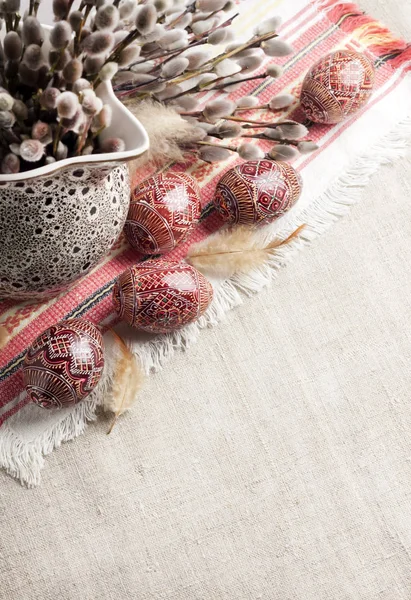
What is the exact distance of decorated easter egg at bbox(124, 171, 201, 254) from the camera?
0.96 m

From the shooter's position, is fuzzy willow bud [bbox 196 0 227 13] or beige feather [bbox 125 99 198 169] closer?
fuzzy willow bud [bbox 196 0 227 13]

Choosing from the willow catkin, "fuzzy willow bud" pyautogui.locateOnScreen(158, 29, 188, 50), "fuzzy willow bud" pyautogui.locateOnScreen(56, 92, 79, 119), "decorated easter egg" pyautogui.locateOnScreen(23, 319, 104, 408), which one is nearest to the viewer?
"fuzzy willow bud" pyautogui.locateOnScreen(56, 92, 79, 119)

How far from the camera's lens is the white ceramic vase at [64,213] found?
2.20ft

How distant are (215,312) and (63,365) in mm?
244

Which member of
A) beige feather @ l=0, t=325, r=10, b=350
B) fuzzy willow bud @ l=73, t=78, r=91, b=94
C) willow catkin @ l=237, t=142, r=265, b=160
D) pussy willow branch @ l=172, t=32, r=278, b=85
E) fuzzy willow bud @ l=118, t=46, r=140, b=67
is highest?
fuzzy willow bud @ l=118, t=46, r=140, b=67

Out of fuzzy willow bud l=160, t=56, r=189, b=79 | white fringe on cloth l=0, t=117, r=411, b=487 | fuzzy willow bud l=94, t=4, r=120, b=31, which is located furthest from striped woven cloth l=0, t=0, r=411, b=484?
fuzzy willow bud l=94, t=4, r=120, b=31

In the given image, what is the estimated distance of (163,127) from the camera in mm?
931

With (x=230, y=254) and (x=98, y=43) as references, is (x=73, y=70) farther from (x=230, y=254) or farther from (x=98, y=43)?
(x=230, y=254)

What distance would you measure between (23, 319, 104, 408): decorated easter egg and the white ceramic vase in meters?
0.06

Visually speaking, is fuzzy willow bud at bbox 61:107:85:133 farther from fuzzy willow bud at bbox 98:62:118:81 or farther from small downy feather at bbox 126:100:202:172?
small downy feather at bbox 126:100:202:172

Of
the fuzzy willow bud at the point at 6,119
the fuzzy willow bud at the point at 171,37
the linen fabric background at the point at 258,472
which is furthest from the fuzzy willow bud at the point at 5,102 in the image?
the linen fabric background at the point at 258,472

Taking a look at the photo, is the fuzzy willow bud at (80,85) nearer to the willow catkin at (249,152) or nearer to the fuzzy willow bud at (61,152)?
the fuzzy willow bud at (61,152)

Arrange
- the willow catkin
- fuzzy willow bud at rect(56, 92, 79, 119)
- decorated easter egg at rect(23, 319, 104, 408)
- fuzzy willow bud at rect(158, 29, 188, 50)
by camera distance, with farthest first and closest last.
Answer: the willow catkin
decorated easter egg at rect(23, 319, 104, 408)
fuzzy willow bud at rect(158, 29, 188, 50)
fuzzy willow bud at rect(56, 92, 79, 119)

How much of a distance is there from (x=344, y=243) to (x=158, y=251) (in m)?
0.28
